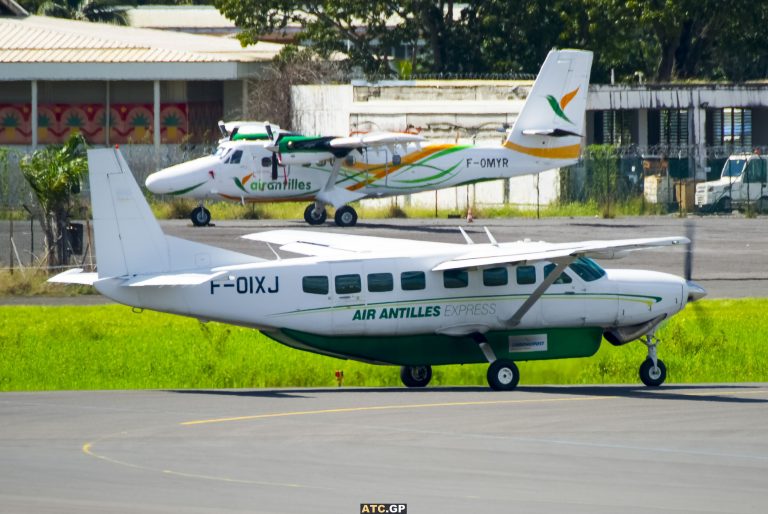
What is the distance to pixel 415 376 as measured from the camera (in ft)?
71.9

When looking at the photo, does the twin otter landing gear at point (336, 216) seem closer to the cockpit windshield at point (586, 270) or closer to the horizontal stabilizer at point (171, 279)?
the cockpit windshield at point (586, 270)

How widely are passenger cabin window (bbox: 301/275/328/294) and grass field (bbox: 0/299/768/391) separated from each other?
8.64 feet

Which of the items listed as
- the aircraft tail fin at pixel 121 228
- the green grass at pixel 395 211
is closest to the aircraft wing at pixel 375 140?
the green grass at pixel 395 211

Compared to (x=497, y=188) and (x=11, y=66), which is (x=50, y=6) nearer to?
(x=11, y=66)

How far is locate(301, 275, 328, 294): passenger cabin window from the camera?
20438mm

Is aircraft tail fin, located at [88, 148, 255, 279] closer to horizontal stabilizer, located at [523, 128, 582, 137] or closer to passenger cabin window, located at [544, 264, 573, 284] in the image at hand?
passenger cabin window, located at [544, 264, 573, 284]

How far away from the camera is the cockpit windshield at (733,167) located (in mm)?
49750

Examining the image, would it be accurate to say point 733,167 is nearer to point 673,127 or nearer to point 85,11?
point 673,127

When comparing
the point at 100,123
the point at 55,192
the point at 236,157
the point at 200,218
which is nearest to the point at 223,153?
the point at 236,157

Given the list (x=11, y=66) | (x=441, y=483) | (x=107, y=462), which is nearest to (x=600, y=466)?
(x=441, y=483)

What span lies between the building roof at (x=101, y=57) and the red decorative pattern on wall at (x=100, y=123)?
2.76 metres

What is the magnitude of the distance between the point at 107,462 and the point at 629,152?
4126 centimetres

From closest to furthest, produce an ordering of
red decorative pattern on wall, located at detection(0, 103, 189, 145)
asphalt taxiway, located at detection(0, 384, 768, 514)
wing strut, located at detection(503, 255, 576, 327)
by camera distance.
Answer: asphalt taxiway, located at detection(0, 384, 768, 514), wing strut, located at detection(503, 255, 576, 327), red decorative pattern on wall, located at detection(0, 103, 189, 145)

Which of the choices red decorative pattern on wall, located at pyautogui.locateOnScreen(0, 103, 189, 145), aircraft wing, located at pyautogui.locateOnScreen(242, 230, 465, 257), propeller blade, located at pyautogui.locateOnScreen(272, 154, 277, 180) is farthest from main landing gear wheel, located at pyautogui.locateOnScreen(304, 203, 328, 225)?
red decorative pattern on wall, located at pyautogui.locateOnScreen(0, 103, 189, 145)
